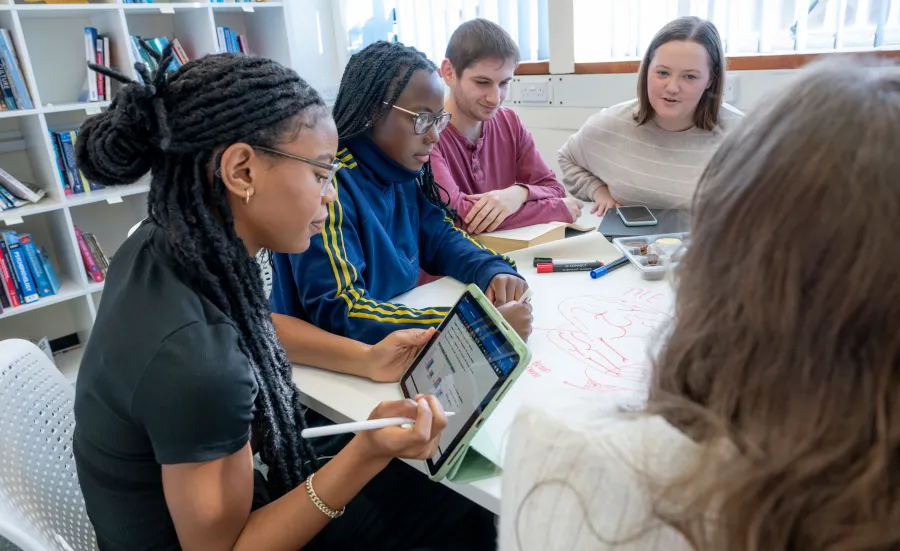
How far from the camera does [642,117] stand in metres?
1.89

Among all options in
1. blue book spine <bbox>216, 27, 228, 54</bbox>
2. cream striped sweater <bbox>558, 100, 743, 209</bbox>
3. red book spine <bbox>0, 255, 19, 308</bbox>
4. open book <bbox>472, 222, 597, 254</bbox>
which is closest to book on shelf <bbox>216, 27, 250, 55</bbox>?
blue book spine <bbox>216, 27, 228, 54</bbox>

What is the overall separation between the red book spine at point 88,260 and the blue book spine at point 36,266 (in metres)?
0.15

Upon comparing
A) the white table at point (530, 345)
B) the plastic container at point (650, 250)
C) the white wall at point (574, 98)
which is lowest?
the white table at point (530, 345)

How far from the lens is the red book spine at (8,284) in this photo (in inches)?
90.2

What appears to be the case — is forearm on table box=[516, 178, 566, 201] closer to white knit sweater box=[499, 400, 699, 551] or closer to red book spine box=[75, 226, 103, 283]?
white knit sweater box=[499, 400, 699, 551]

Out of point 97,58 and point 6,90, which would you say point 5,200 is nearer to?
point 6,90

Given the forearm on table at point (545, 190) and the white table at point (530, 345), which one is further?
the forearm on table at point (545, 190)

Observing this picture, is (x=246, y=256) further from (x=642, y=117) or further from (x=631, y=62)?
(x=631, y=62)

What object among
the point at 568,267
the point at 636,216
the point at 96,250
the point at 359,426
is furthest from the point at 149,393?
the point at 96,250

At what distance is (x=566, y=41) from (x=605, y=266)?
168 centimetres

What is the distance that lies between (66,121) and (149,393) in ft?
7.96

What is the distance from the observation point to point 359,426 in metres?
0.71

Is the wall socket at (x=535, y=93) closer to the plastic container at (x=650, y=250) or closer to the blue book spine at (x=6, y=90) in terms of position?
the plastic container at (x=650, y=250)

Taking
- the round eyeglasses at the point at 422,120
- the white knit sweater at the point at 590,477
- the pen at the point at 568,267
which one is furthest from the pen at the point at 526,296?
the white knit sweater at the point at 590,477
